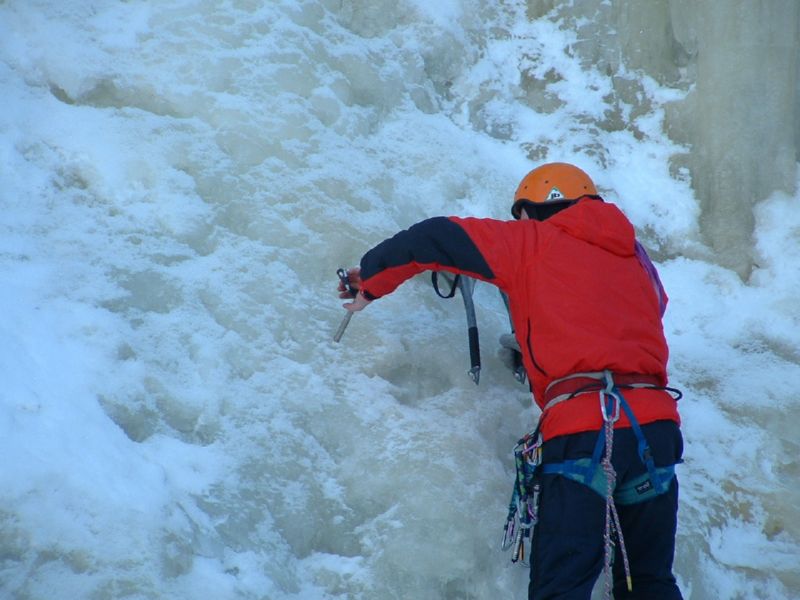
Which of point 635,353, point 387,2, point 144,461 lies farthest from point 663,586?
point 387,2

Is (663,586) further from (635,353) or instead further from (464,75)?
(464,75)

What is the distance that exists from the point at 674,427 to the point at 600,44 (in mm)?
3247

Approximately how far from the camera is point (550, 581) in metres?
2.66

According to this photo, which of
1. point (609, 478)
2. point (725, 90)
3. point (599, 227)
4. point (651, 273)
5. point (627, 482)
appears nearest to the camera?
point (609, 478)

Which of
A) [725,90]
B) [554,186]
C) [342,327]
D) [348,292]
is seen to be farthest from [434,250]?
[725,90]

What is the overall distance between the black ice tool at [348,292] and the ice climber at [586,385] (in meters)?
0.21

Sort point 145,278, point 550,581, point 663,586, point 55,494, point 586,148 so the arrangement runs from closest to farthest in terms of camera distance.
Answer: point 55,494, point 550,581, point 663,586, point 145,278, point 586,148

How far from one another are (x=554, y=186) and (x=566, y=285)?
2.56 ft

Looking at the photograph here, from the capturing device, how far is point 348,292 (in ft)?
11.3

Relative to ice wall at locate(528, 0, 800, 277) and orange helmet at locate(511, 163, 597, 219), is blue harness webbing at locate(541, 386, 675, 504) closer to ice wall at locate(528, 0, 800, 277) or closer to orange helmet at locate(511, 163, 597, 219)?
orange helmet at locate(511, 163, 597, 219)

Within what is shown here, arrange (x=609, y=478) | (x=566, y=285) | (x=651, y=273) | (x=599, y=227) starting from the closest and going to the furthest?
(x=609, y=478) → (x=566, y=285) → (x=599, y=227) → (x=651, y=273)

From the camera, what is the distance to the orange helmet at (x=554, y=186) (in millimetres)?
3559

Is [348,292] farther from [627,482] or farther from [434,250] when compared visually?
[627,482]

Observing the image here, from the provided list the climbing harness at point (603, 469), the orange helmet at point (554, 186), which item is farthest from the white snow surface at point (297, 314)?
the orange helmet at point (554, 186)
